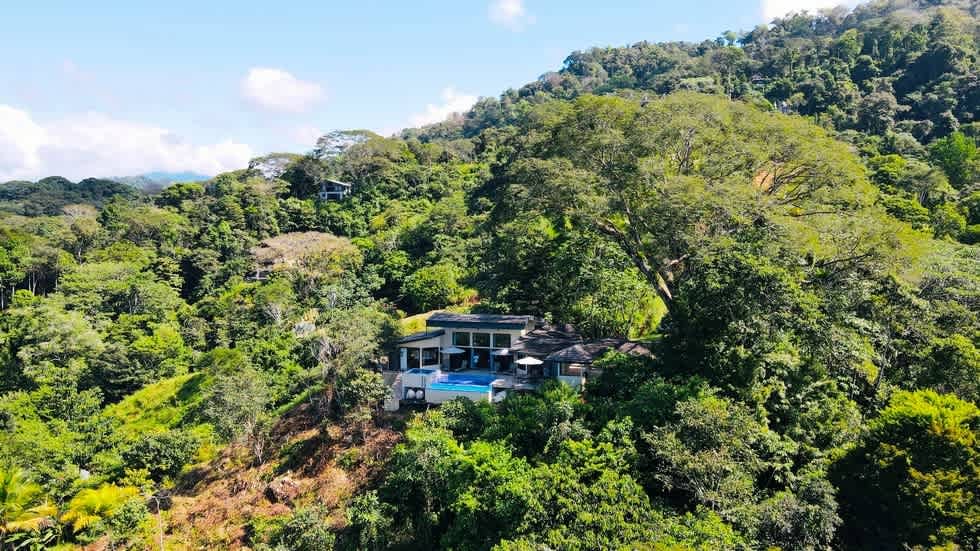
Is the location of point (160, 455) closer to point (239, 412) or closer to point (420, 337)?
point (239, 412)

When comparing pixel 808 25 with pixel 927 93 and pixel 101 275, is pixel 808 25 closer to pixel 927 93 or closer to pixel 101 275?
pixel 927 93

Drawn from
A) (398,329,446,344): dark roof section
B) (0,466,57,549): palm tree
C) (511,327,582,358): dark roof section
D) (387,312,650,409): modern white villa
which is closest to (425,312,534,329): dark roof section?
(387,312,650,409): modern white villa

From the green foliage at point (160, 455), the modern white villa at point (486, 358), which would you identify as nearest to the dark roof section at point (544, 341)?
the modern white villa at point (486, 358)

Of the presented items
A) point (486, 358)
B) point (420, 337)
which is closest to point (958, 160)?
point (486, 358)

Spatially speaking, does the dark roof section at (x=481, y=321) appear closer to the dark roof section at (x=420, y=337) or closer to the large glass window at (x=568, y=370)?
the dark roof section at (x=420, y=337)

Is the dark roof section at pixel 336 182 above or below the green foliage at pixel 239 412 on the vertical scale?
above

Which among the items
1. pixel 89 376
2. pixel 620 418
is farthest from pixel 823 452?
pixel 89 376

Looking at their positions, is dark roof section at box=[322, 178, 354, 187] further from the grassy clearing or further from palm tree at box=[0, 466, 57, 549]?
palm tree at box=[0, 466, 57, 549]
